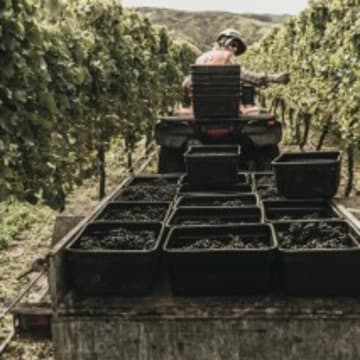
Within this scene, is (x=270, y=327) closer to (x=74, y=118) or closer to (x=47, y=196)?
(x=47, y=196)

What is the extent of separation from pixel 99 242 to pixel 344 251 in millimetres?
1321

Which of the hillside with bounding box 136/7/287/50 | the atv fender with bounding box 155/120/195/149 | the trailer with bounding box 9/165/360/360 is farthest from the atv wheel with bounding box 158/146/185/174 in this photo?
the hillside with bounding box 136/7/287/50

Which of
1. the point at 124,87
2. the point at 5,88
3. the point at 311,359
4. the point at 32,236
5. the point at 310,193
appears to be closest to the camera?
the point at 311,359

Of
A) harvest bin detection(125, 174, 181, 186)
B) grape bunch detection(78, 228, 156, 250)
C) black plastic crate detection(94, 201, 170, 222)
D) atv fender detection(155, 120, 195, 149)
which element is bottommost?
atv fender detection(155, 120, 195, 149)

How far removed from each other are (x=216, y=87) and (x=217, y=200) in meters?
4.21

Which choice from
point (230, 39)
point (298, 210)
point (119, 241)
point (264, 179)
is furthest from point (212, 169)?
point (230, 39)

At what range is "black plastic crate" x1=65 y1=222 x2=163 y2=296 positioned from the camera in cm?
349

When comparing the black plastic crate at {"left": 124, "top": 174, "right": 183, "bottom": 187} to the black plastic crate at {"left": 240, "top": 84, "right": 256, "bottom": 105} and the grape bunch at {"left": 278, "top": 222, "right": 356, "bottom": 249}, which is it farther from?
the black plastic crate at {"left": 240, "top": 84, "right": 256, "bottom": 105}

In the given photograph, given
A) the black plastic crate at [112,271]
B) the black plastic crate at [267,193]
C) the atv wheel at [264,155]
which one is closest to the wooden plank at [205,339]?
the black plastic crate at [112,271]

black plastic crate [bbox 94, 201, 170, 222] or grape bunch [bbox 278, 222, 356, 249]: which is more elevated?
grape bunch [bbox 278, 222, 356, 249]

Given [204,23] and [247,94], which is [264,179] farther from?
[204,23]

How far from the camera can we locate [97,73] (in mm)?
10367

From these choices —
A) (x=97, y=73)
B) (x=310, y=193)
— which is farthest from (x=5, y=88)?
(x=97, y=73)

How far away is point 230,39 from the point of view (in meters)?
10.4
